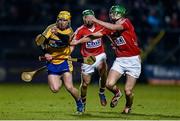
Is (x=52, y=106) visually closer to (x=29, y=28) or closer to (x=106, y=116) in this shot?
(x=106, y=116)

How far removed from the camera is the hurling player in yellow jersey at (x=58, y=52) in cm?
1717

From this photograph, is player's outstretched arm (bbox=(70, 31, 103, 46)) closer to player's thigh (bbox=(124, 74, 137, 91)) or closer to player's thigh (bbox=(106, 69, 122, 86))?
player's thigh (bbox=(106, 69, 122, 86))

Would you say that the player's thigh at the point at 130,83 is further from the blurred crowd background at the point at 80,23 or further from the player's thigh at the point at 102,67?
the blurred crowd background at the point at 80,23

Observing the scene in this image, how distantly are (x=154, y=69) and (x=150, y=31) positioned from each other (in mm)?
1550

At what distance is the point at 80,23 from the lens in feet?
101

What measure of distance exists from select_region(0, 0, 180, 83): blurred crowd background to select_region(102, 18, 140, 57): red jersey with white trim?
11.1 meters

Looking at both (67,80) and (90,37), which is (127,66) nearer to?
(90,37)

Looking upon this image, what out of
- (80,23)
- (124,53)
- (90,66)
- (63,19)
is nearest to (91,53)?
(90,66)

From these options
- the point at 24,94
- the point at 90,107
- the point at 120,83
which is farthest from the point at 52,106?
the point at 120,83

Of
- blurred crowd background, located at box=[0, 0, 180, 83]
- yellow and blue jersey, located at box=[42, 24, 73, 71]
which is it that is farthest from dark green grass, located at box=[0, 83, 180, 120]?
blurred crowd background, located at box=[0, 0, 180, 83]

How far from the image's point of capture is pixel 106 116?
55.9 ft

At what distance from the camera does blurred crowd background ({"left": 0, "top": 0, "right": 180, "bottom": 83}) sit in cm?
3011

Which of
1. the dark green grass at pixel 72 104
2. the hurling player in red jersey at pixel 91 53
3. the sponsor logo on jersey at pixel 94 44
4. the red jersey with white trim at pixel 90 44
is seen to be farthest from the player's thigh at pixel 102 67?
the dark green grass at pixel 72 104

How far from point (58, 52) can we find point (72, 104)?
147 inches
